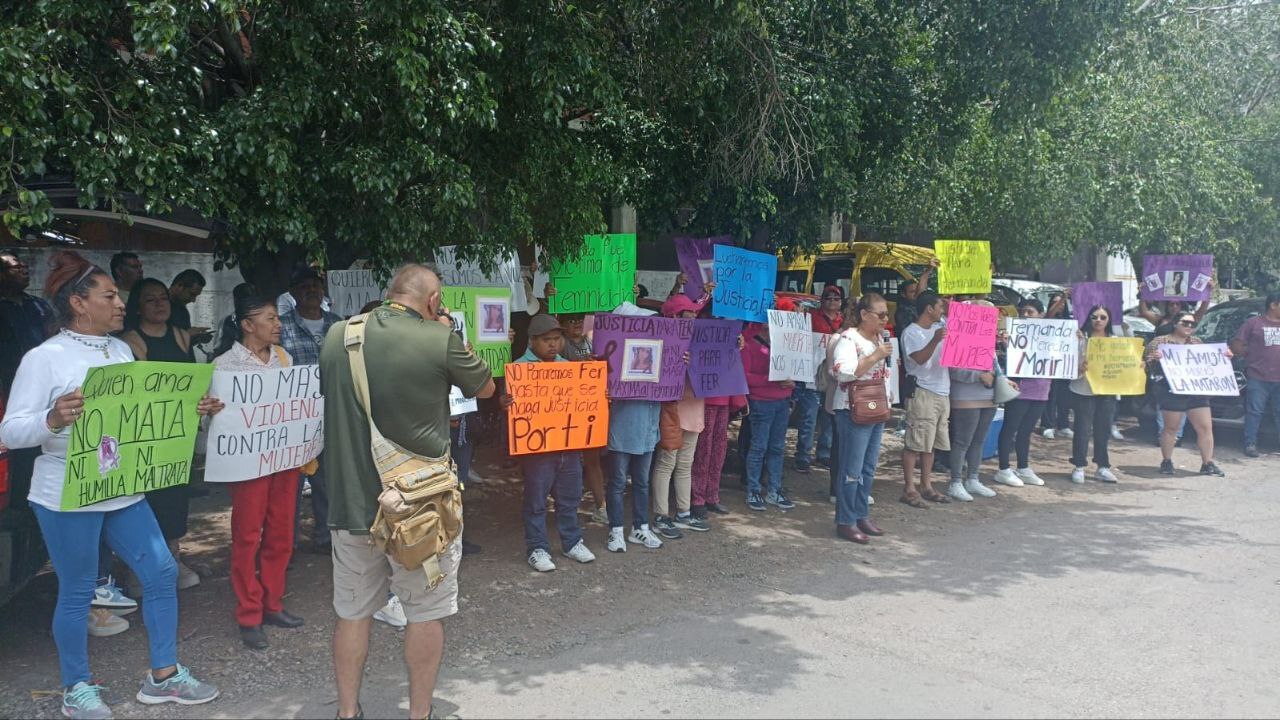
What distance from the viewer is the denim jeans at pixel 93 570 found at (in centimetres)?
423

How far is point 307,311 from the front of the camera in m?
6.57

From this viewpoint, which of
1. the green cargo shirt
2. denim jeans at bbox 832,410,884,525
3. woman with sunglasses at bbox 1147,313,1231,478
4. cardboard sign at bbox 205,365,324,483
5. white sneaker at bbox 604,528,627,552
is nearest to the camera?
Result: the green cargo shirt

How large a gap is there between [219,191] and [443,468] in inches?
82.0

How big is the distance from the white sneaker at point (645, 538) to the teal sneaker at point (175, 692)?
3.33m

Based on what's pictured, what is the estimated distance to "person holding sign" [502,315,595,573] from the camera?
21.4 ft

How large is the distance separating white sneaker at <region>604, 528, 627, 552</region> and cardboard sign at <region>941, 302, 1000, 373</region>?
135 inches

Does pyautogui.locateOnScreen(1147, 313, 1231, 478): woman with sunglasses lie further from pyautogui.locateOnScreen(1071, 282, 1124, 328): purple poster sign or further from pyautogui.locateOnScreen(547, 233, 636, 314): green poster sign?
pyautogui.locateOnScreen(547, 233, 636, 314): green poster sign

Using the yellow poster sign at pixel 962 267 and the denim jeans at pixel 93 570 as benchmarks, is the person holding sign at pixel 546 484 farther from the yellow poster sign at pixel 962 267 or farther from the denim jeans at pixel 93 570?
the yellow poster sign at pixel 962 267

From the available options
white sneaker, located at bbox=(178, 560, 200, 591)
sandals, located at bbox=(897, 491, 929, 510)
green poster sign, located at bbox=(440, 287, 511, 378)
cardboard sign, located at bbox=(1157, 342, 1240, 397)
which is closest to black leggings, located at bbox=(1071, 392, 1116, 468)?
cardboard sign, located at bbox=(1157, 342, 1240, 397)

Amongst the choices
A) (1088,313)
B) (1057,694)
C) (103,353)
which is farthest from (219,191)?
(1088,313)

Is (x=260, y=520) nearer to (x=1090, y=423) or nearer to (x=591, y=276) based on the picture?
(x=591, y=276)

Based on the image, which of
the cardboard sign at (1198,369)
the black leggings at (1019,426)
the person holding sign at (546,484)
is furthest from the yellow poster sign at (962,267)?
the person holding sign at (546,484)

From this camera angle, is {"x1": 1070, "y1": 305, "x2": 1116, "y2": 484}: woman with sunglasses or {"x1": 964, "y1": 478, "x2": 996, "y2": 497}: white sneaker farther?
{"x1": 1070, "y1": 305, "x2": 1116, "y2": 484}: woman with sunglasses

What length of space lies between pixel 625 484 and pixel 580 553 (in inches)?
24.0
